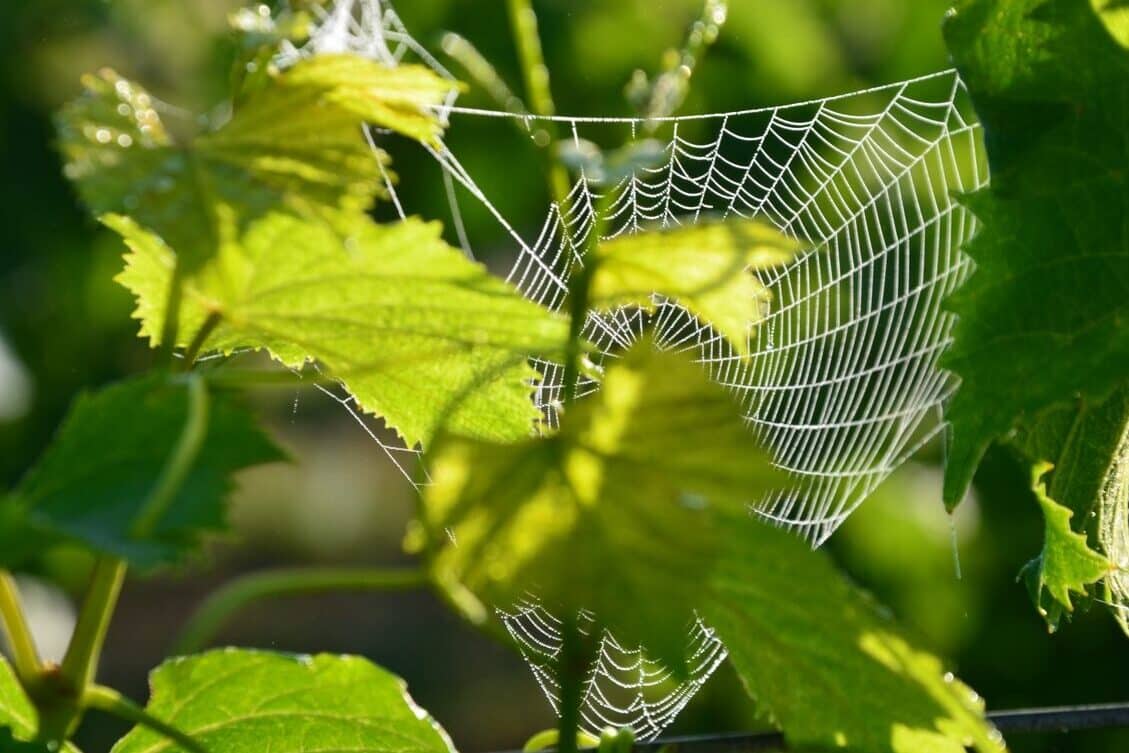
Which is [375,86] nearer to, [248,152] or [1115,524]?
[248,152]

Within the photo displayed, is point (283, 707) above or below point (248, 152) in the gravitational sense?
below

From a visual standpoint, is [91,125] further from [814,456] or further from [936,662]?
[814,456]

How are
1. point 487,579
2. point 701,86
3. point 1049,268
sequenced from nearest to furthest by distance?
point 487,579, point 1049,268, point 701,86

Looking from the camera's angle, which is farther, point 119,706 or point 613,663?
point 613,663

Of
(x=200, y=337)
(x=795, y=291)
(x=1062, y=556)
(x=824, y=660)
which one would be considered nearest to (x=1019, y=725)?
(x=1062, y=556)

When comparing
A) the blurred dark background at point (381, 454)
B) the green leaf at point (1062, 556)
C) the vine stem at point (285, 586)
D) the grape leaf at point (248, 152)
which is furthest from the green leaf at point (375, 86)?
Answer: the blurred dark background at point (381, 454)

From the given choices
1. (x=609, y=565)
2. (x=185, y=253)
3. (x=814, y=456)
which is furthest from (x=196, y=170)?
(x=814, y=456)

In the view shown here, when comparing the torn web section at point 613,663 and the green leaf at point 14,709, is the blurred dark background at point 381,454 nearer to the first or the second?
the torn web section at point 613,663
